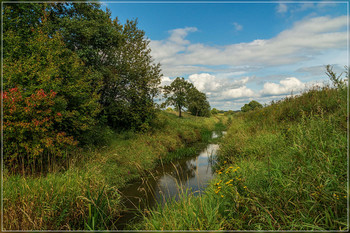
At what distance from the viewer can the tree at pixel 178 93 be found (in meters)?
43.5

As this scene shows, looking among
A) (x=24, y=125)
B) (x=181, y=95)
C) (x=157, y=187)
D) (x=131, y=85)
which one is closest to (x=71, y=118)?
(x=24, y=125)

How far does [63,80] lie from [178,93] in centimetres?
3659

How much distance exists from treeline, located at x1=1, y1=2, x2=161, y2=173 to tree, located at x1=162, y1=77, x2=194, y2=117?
26351 millimetres

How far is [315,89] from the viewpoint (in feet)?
29.3

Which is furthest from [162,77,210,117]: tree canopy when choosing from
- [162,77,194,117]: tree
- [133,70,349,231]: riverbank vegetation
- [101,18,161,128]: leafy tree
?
[133,70,349,231]: riverbank vegetation

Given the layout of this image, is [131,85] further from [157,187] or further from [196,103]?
[196,103]

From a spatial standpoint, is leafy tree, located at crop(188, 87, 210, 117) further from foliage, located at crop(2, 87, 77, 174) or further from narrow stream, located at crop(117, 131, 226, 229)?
foliage, located at crop(2, 87, 77, 174)

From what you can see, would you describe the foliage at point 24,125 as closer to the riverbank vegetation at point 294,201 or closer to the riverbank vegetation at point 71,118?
the riverbank vegetation at point 71,118

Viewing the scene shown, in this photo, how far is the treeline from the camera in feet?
21.0

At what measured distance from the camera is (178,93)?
147ft

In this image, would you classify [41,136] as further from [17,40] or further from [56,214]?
[17,40]

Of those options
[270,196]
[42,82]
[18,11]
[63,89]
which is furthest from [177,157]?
[18,11]

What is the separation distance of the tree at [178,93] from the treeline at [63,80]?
26351mm

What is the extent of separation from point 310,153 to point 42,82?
8730 mm
